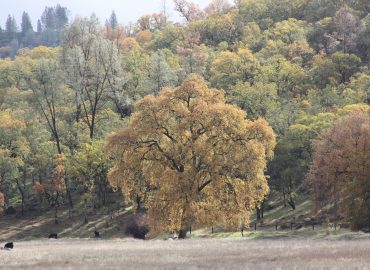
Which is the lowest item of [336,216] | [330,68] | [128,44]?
[336,216]

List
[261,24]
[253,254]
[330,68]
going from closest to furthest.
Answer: [253,254], [330,68], [261,24]

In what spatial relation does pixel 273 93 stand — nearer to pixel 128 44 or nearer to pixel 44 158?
pixel 44 158

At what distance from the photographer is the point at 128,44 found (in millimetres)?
182125

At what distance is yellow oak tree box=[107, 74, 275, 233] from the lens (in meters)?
44.9

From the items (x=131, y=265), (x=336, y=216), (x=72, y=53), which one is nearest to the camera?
(x=131, y=265)

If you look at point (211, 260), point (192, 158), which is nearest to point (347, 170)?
point (192, 158)

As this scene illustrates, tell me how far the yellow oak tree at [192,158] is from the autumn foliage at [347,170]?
358 inches

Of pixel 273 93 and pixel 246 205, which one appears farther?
pixel 273 93

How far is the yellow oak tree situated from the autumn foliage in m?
9.09

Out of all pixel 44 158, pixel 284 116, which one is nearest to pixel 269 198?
pixel 284 116

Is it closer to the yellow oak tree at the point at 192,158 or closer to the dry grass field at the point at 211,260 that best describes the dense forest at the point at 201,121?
the yellow oak tree at the point at 192,158

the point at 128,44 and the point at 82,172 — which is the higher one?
the point at 128,44

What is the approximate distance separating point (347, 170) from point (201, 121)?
54.3 ft

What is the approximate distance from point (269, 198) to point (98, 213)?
26.0 m
